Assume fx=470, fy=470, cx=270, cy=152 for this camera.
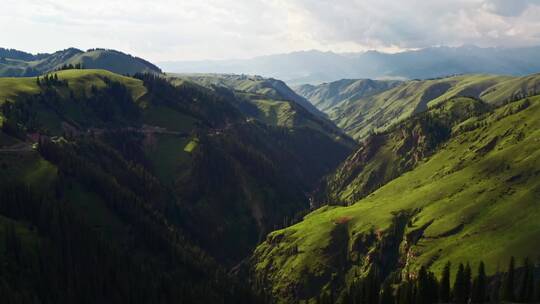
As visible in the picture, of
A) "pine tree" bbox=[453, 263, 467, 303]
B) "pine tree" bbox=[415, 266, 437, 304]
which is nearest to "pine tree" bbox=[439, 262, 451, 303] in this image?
"pine tree" bbox=[415, 266, 437, 304]

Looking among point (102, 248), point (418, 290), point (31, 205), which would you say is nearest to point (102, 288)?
point (102, 248)

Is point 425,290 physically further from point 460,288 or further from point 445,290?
point 460,288

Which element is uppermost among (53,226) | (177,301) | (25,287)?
(53,226)

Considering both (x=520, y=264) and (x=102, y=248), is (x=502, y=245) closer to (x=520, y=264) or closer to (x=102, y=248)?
(x=520, y=264)

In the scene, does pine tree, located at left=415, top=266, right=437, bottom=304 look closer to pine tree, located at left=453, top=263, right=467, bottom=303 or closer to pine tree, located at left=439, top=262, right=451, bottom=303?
pine tree, located at left=439, top=262, right=451, bottom=303

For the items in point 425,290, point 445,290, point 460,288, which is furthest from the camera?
point 460,288

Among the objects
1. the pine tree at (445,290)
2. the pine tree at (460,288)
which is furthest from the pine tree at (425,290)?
the pine tree at (460,288)

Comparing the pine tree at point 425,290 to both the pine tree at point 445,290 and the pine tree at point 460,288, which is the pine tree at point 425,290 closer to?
the pine tree at point 445,290

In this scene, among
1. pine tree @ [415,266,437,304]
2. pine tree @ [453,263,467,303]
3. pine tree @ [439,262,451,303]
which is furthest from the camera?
pine tree @ [453,263,467,303]

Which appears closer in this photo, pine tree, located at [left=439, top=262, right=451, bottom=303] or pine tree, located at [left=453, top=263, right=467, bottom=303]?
pine tree, located at [left=439, top=262, right=451, bottom=303]

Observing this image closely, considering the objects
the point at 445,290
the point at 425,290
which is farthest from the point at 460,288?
the point at 425,290

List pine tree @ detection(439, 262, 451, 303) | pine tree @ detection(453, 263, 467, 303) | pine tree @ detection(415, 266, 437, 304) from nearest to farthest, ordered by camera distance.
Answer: pine tree @ detection(439, 262, 451, 303)
pine tree @ detection(415, 266, 437, 304)
pine tree @ detection(453, 263, 467, 303)
